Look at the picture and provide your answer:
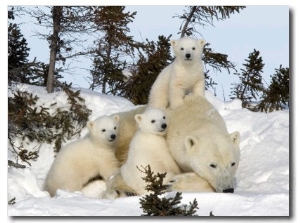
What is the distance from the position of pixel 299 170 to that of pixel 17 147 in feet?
8.94

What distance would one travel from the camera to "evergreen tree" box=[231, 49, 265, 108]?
9.15 meters

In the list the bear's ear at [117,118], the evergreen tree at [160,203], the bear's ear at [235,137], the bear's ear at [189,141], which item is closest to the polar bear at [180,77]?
the bear's ear at [117,118]

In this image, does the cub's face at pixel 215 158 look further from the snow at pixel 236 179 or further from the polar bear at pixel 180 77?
the polar bear at pixel 180 77

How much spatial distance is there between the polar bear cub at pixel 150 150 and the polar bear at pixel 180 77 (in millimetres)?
422

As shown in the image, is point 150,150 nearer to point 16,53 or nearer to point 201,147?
point 201,147

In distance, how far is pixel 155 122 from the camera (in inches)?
347

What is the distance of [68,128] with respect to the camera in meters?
9.99

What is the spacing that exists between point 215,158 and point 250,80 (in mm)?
1476

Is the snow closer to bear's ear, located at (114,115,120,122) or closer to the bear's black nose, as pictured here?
bear's ear, located at (114,115,120,122)

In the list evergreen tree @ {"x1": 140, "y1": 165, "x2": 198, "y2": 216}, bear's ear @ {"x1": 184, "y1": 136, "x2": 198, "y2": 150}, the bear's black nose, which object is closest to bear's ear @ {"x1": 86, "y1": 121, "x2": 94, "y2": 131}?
the bear's black nose

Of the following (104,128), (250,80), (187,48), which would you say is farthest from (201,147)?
(250,80)

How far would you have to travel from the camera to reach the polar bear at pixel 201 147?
27.5ft
